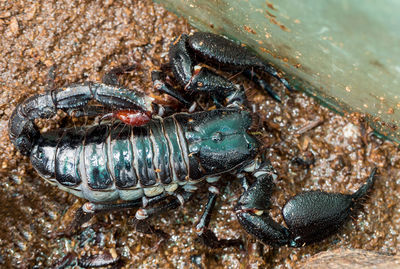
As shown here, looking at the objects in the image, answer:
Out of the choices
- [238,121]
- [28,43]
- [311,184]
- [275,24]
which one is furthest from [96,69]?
[311,184]

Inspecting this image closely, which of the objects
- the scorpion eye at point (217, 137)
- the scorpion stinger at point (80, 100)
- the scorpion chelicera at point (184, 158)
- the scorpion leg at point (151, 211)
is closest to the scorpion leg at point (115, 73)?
the scorpion chelicera at point (184, 158)

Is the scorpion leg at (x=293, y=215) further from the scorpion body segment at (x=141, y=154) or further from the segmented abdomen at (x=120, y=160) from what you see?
the segmented abdomen at (x=120, y=160)

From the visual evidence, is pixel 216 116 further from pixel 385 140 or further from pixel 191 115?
pixel 385 140

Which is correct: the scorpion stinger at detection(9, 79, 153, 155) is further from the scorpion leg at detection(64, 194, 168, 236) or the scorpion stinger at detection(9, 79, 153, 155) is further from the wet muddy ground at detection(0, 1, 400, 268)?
the scorpion leg at detection(64, 194, 168, 236)

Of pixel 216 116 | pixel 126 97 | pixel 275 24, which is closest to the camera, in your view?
pixel 126 97

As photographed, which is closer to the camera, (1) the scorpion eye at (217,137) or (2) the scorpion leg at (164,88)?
(1) the scorpion eye at (217,137)

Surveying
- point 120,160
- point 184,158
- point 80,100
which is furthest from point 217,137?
point 80,100

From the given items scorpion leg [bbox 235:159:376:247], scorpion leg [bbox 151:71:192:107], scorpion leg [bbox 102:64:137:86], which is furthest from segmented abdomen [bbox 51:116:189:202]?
scorpion leg [bbox 235:159:376:247]
